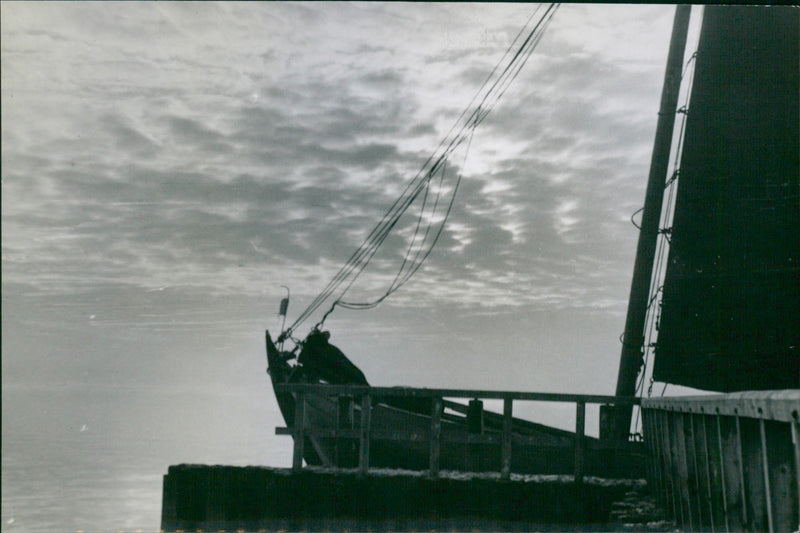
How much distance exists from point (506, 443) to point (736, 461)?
4667mm

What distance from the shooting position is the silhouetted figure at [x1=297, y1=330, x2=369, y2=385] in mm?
10961

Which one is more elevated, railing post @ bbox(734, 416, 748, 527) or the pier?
railing post @ bbox(734, 416, 748, 527)

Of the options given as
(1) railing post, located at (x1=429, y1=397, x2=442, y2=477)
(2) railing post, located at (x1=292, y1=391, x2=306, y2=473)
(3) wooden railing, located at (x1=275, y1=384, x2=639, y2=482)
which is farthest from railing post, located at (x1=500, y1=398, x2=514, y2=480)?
(2) railing post, located at (x1=292, y1=391, x2=306, y2=473)

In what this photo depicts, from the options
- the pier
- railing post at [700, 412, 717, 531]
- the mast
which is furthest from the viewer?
the mast

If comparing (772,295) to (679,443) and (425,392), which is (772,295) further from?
(425,392)

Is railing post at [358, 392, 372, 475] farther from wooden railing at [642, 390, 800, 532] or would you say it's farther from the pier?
wooden railing at [642, 390, 800, 532]

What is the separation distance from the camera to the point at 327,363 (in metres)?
11.0

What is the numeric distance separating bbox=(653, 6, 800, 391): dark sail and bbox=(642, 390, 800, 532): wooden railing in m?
3.09

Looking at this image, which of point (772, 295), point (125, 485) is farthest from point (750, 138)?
point (125, 485)

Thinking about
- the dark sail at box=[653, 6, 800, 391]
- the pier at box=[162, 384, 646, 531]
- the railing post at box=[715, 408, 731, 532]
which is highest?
the dark sail at box=[653, 6, 800, 391]

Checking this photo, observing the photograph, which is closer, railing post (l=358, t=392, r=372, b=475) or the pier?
the pier

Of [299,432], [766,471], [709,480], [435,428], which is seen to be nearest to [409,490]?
[435,428]

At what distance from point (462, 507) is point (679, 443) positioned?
3.24 metres

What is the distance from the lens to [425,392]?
8.54m
